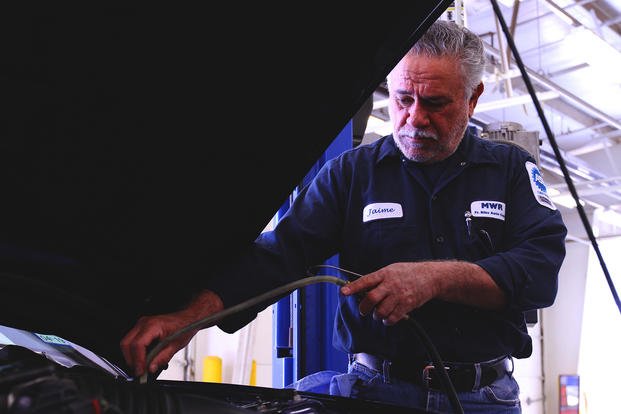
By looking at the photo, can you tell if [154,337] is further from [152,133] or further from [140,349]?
[152,133]

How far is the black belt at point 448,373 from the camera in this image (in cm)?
138

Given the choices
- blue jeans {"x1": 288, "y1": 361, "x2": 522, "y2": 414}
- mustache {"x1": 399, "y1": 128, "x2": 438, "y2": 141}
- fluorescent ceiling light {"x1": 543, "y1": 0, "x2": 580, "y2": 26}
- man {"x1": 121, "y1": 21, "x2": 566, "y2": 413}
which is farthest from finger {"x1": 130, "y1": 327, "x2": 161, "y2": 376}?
fluorescent ceiling light {"x1": 543, "y1": 0, "x2": 580, "y2": 26}

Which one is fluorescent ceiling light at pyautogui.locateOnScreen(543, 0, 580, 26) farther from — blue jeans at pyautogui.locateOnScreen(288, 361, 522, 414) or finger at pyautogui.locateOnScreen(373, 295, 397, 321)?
finger at pyautogui.locateOnScreen(373, 295, 397, 321)

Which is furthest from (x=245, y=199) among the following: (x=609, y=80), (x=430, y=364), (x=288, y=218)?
(x=609, y=80)

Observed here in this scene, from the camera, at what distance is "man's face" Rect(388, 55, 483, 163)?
150 centimetres

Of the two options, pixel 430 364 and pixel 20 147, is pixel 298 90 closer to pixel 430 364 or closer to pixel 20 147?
pixel 20 147

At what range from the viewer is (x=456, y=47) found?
153 centimetres

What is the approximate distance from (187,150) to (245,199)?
0.13 metres

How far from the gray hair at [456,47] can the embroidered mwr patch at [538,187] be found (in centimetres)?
23

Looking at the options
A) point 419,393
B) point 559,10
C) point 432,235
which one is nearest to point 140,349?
point 419,393

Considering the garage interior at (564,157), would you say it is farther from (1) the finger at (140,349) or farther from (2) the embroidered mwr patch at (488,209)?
(1) the finger at (140,349)

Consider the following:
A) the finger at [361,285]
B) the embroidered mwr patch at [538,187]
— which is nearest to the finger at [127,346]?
the finger at [361,285]

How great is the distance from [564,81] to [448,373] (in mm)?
5383

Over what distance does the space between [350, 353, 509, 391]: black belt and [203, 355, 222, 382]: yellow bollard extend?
14.7 ft
